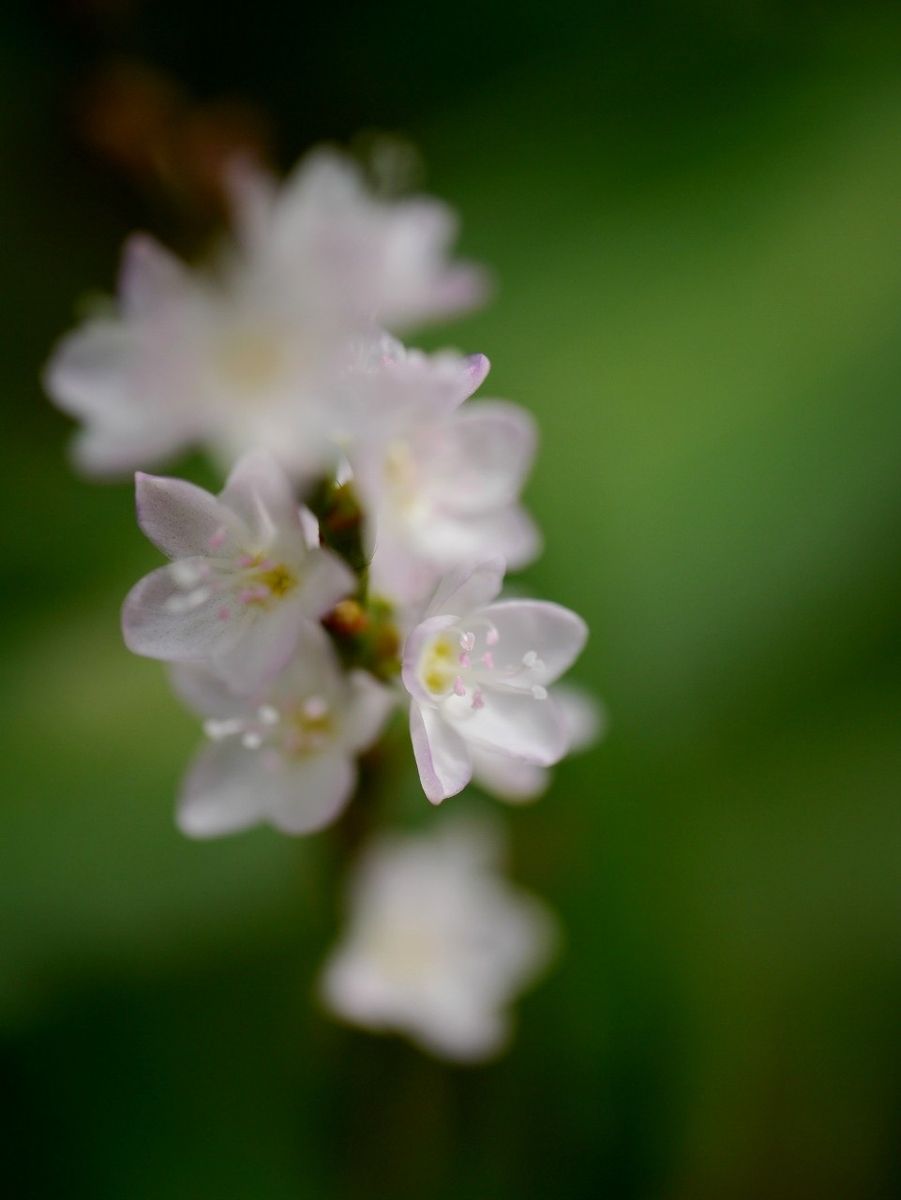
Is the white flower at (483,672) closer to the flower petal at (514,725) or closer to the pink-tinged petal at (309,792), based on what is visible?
the flower petal at (514,725)

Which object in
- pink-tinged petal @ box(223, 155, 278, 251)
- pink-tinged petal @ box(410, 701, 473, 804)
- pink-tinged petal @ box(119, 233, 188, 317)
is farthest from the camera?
pink-tinged petal @ box(223, 155, 278, 251)

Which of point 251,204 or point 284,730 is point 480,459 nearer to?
point 284,730

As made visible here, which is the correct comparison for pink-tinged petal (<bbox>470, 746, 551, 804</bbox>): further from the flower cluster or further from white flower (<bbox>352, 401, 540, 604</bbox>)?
white flower (<bbox>352, 401, 540, 604</bbox>)

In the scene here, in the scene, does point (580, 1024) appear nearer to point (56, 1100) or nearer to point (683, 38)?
point (56, 1100)

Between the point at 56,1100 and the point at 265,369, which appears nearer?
the point at 56,1100

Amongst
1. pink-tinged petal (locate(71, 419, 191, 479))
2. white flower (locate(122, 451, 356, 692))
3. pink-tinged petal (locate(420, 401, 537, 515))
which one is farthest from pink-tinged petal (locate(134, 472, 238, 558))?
pink-tinged petal (locate(71, 419, 191, 479))

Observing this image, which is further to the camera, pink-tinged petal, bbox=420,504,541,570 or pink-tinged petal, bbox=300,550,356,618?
pink-tinged petal, bbox=420,504,541,570

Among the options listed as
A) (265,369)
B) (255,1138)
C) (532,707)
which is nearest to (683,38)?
(265,369)
